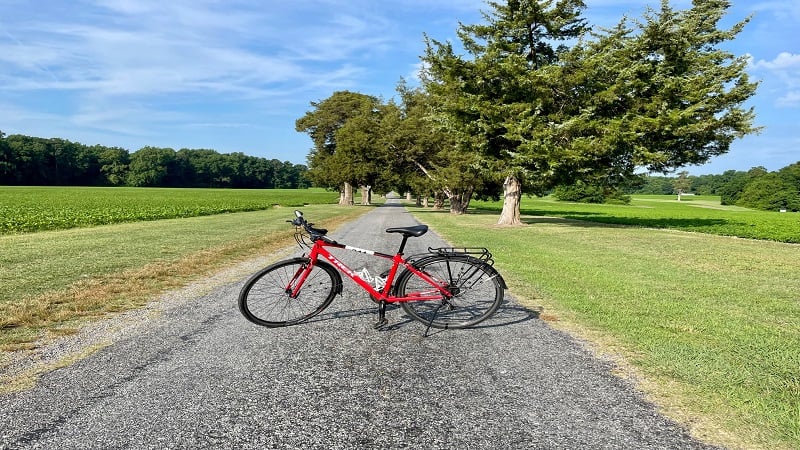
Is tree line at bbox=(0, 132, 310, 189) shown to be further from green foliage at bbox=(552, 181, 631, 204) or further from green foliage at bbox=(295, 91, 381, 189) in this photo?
green foliage at bbox=(552, 181, 631, 204)

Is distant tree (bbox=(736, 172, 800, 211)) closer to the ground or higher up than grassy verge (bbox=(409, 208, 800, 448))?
higher up

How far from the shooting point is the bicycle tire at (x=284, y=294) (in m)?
5.42

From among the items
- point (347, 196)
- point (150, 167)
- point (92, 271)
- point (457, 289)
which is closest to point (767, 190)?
point (347, 196)

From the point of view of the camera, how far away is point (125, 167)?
128250 millimetres

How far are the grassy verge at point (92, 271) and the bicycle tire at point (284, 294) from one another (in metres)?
2.24

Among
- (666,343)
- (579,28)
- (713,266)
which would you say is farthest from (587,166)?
(666,343)

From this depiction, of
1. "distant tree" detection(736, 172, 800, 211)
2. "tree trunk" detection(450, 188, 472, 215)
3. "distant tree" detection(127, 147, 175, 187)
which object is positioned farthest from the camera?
"distant tree" detection(127, 147, 175, 187)

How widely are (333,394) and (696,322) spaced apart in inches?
199

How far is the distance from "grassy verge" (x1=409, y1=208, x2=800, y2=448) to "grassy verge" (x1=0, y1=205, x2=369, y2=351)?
21.0 ft

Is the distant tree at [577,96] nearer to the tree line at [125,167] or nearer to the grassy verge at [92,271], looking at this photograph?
the grassy verge at [92,271]

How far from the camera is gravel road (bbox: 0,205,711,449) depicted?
116 inches

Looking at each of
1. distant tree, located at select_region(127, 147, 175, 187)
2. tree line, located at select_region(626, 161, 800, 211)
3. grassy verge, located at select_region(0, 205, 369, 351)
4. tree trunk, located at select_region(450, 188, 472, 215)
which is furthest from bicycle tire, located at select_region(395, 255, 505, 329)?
distant tree, located at select_region(127, 147, 175, 187)

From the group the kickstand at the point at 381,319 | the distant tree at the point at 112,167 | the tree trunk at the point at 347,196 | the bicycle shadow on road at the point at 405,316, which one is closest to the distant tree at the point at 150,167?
the distant tree at the point at 112,167

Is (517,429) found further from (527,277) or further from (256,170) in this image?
(256,170)
